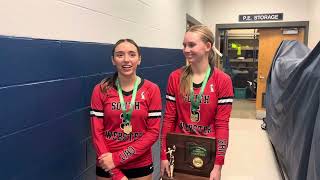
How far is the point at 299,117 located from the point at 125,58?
1649 mm

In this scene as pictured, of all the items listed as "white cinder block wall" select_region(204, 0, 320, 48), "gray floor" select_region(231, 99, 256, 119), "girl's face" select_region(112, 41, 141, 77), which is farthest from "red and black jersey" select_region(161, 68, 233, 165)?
"gray floor" select_region(231, 99, 256, 119)

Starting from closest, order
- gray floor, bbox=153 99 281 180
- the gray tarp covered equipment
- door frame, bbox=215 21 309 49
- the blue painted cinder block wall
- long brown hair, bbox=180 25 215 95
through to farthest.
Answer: the blue painted cinder block wall → long brown hair, bbox=180 25 215 95 → the gray tarp covered equipment → gray floor, bbox=153 99 281 180 → door frame, bbox=215 21 309 49

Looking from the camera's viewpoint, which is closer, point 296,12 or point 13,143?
point 13,143

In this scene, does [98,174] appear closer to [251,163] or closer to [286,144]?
[286,144]

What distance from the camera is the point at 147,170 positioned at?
1.86m

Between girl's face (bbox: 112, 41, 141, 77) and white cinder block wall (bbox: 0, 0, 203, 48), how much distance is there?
270mm

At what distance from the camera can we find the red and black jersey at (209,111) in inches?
68.9

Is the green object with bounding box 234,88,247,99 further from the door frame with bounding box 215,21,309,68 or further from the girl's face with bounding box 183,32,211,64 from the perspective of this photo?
the girl's face with bounding box 183,32,211,64

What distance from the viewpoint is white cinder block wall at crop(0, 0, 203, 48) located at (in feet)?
4.40

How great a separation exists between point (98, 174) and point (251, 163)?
2780 mm

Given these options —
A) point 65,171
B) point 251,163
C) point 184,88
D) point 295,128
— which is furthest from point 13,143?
point 251,163

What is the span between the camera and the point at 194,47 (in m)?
1.76

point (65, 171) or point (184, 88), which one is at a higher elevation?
point (184, 88)

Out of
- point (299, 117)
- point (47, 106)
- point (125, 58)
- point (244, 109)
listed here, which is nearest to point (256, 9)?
point (244, 109)
